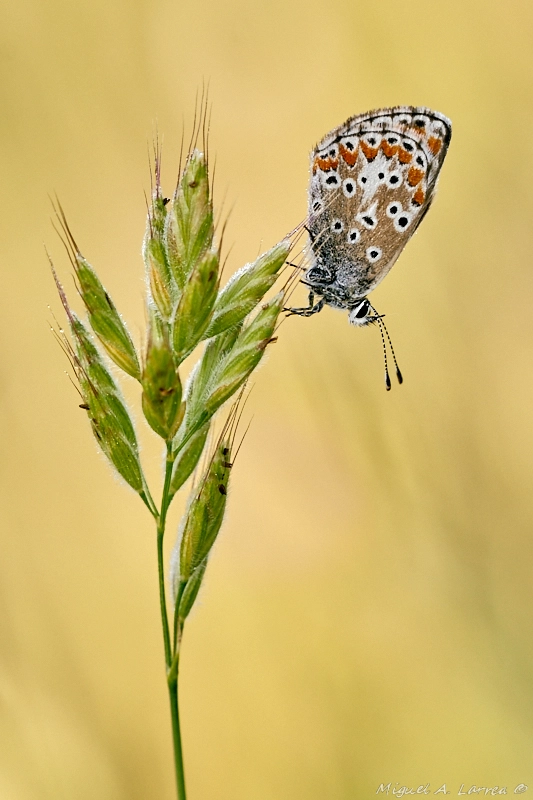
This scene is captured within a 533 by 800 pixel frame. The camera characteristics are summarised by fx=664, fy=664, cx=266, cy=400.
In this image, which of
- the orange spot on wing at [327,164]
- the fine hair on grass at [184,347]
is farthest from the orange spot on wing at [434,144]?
the fine hair on grass at [184,347]

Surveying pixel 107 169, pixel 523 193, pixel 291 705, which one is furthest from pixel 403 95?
pixel 291 705

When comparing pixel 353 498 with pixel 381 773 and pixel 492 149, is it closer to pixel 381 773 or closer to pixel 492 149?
pixel 381 773

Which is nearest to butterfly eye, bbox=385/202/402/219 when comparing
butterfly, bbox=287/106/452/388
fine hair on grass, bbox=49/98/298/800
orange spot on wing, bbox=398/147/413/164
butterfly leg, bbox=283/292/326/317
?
butterfly, bbox=287/106/452/388

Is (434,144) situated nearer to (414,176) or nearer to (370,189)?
(414,176)

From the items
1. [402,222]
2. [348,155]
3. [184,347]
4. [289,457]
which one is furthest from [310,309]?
[289,457]

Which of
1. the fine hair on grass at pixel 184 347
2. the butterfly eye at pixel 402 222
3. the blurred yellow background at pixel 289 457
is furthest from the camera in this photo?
the blurred yellow background at pixel 289 457

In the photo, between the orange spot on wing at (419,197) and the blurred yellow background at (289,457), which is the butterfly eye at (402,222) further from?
the blurred yellow background at (289,457)

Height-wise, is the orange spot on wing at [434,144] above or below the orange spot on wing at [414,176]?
above
